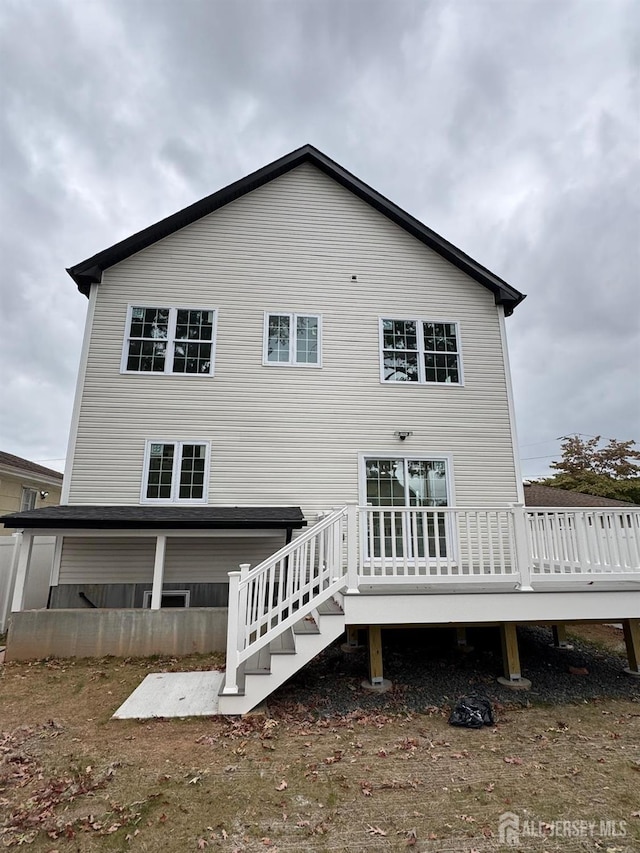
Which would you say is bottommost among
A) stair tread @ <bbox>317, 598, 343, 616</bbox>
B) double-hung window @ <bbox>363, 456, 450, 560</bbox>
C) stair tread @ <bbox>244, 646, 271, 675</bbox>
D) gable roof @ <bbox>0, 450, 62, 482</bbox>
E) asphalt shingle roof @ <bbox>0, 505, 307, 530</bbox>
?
stair tread @ <bbox>244, 646, 271, 675</bbox>

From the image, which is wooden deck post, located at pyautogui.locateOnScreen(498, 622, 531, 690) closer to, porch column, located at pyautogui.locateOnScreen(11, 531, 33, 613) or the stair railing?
the stair railing

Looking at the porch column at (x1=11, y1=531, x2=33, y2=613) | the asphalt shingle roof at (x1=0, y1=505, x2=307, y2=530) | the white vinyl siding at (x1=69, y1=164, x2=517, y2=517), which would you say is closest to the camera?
the porch column at (x1=11, y1=531, x2=33, y2=613)

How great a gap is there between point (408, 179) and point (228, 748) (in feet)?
60.0

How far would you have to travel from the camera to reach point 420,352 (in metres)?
10.4

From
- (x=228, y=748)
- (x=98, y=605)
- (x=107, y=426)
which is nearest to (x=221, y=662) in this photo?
(x=228, y=748)

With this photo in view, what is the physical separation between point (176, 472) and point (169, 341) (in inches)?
121

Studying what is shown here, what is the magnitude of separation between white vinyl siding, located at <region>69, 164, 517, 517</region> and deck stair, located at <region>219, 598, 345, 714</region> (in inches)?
158

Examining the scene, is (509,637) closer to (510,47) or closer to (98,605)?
(98,605)

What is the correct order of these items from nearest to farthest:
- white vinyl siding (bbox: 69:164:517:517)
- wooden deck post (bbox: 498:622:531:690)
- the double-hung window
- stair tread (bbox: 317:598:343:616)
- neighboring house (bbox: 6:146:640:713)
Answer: stair tread (bbox: 317:598:343:616) → wooden deck post (bbox: 498:622:531:690) → neighboring house (bbox: 6:146:640:713) → white vinyl siding (bbox: 69:164:517:517) → the double-hung window

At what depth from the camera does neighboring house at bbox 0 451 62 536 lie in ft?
46.1

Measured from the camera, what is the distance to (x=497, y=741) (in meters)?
4.29

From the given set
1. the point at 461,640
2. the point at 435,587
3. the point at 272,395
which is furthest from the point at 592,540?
the point at 272,395

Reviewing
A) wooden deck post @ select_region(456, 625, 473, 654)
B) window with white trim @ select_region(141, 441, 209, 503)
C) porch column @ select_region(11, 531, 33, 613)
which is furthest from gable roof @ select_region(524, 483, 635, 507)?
porch column @ select_region(11, 531, 33, 613)

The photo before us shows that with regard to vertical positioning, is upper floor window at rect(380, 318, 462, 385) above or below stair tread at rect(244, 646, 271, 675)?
above
